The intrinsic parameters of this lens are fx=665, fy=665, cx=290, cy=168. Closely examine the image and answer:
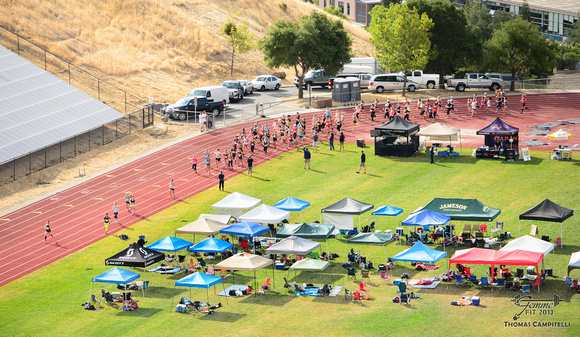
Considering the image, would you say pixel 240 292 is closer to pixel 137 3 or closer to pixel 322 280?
pixel 322 280

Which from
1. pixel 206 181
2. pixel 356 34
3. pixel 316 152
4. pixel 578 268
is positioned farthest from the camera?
pixel 356 34

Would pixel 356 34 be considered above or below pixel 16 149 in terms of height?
above

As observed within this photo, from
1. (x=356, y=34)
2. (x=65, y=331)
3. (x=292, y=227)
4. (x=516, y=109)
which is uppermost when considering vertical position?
(x=356, y=34)

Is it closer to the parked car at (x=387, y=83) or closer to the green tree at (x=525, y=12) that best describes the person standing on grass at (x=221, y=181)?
the parked car at (x=387, y=83)

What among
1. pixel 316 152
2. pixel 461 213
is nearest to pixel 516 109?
pixel 316 152

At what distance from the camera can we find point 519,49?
225 feet

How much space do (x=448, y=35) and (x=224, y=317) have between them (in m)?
53.4

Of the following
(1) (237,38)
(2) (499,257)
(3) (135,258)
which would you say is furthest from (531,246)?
(1) (237,38)

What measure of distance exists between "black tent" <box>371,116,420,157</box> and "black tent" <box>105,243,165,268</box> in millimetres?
23133

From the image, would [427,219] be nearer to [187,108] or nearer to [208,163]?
[208,163]

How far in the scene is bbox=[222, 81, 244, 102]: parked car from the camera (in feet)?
214

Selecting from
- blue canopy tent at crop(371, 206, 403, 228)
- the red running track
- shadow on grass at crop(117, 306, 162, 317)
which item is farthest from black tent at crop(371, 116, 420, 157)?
shadow on grass at crop(117, 306, 162, 317)

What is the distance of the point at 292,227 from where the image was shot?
110ft

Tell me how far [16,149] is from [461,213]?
102 feet
